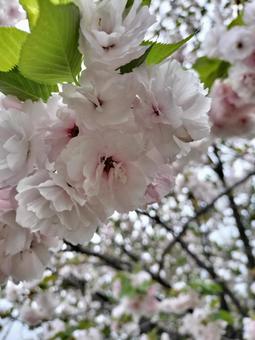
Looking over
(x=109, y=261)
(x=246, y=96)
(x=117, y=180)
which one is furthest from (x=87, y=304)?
(x=117, y=180)

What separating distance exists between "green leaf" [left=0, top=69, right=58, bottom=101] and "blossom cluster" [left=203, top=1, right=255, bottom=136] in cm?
70

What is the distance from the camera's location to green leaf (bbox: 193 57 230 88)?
1.44 metres

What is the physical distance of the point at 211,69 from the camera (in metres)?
1.45

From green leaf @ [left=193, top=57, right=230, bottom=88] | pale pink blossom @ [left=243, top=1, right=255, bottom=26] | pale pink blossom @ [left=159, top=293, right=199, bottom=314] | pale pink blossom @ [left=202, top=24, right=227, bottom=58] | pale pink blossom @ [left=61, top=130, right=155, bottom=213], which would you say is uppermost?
pale pink blossom @ [left=159, top=293, right=199, bottom=314]

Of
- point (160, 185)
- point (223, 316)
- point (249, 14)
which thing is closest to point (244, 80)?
point (249, 14)

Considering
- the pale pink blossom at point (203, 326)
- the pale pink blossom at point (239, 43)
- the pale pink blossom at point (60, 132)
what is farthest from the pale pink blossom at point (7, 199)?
the pale pink blossom at point (203, 326)

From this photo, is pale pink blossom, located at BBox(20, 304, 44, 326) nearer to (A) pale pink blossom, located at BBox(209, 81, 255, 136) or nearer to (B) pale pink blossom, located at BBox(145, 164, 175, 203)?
(A) pale pink blossom, located at BBox(209, 81, 255, 136)

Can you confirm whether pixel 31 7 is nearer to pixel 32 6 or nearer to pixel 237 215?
pixel 32 6

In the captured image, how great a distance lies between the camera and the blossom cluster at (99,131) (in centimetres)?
52

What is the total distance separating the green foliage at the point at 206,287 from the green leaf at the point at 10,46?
283 cm

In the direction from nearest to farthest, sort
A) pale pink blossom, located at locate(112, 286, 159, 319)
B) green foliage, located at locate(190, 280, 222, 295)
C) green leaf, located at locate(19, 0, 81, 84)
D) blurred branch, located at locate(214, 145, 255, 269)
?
green leaf, located at locate(19, 0, 81, 84)
green foliage, located at locate(190, 280, 222, 295)
blurred branch, located at locate(214, 145, 255, 269)
pale pink blossom, located at locate(112, 286, 159, 319)

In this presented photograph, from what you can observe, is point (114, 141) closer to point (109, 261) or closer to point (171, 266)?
point (109, 261)

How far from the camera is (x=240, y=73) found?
1240 millimetres

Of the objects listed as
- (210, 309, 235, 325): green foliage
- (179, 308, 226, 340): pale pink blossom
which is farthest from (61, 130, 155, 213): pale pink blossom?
(179, 308, 226, 340): pale pink blossom
